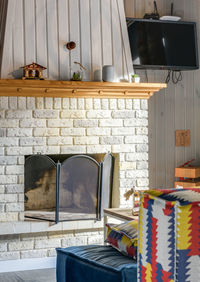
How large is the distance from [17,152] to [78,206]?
79 cm

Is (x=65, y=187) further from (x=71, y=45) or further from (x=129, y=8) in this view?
(x=129, y=8)

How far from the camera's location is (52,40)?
4.11 meters

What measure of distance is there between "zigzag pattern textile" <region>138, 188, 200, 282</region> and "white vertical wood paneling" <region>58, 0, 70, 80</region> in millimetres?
3023

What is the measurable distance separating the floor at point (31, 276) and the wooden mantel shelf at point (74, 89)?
5.07ft

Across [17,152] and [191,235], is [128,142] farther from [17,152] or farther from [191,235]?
[191,235]

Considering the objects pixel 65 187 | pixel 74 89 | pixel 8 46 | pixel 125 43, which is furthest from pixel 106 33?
pixel 65 187

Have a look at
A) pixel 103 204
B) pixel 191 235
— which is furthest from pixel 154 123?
pixel 191 235

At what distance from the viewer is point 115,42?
4.33m

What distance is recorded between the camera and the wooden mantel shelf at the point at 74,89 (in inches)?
151

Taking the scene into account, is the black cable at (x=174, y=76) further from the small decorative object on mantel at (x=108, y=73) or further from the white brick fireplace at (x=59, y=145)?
the small decorative object on mantel at (x=108, y=73)

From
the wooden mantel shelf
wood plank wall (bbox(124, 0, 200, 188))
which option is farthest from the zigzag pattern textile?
wood plank wall (bbox(124, 0, 200, 188))

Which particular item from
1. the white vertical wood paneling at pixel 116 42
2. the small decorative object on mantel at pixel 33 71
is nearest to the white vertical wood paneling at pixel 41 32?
the small decorative object on mantel at pixel 33 71

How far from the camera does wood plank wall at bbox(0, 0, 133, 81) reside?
4004mm

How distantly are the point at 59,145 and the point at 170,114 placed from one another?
1.53m
